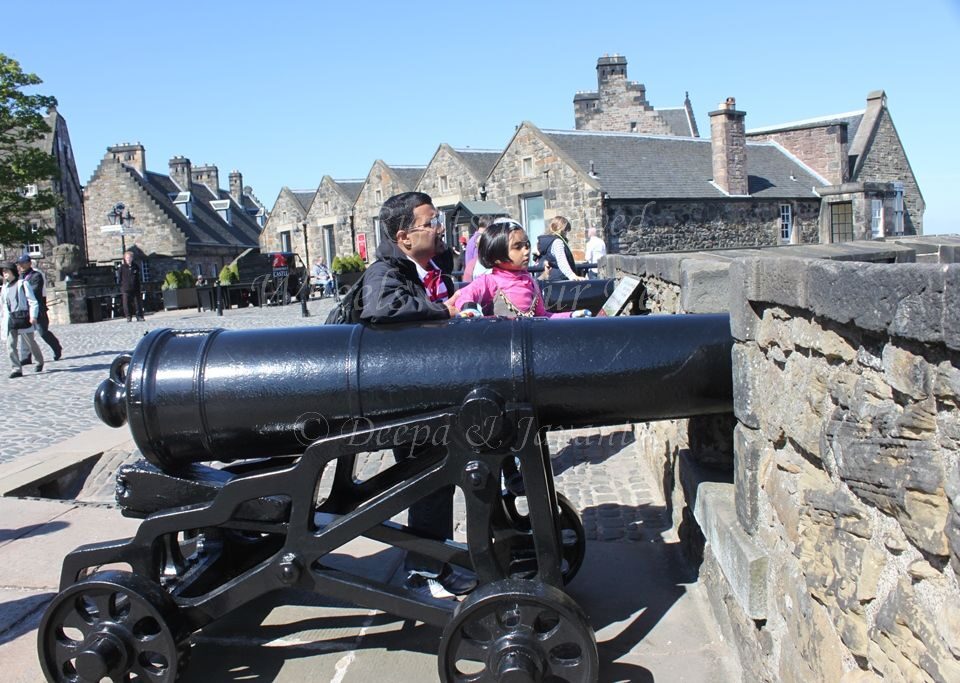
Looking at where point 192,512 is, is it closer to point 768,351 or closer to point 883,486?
point 768,351

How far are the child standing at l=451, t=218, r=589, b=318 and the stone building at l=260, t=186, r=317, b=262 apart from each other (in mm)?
39725

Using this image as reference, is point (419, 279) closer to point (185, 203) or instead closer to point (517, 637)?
point (517, 637)

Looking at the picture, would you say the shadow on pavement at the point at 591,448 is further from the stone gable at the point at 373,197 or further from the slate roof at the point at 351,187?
the slate roof at the point at 351,187

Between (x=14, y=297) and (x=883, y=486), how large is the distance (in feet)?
40.9

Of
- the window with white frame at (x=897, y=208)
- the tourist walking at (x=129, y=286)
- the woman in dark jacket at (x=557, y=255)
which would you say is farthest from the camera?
the window with white frame at (x=897, y=208)

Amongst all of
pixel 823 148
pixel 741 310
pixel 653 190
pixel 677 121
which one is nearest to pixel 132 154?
pixel 677 121

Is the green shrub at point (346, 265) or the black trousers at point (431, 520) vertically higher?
the green shrub at point (346, 265)

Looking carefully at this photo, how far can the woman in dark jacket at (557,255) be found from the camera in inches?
360

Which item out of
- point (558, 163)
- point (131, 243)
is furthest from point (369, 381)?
point (131, 243)

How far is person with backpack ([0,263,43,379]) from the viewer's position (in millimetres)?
11789

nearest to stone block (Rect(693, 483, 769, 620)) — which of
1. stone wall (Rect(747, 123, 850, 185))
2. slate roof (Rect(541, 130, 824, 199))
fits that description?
slate roof (Rect(541, 130, 824, 199))

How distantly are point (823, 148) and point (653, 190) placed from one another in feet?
34.0

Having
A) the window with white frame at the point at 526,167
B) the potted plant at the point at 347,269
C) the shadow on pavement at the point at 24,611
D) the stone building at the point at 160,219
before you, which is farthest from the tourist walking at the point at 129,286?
the shadow on pavement at the point at 24,611

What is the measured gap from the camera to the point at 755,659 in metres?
2.73
